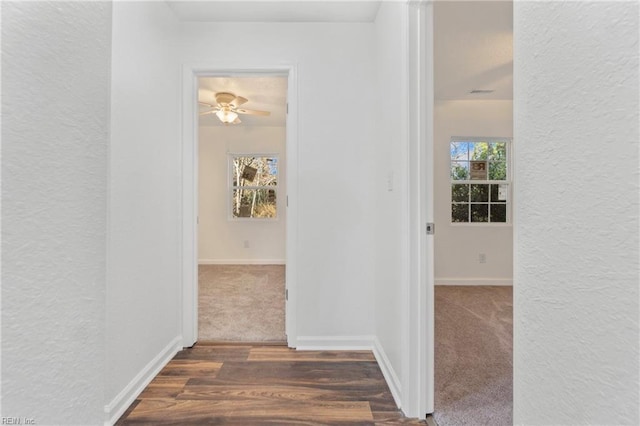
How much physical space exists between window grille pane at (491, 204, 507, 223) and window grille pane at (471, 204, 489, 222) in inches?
3.4

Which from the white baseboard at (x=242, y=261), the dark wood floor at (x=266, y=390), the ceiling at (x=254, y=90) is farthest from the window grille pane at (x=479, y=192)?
the white baseboard at (x=242, y=261)

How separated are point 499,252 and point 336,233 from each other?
301 cm

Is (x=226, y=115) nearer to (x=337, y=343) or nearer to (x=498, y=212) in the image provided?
(x=337, y=343)

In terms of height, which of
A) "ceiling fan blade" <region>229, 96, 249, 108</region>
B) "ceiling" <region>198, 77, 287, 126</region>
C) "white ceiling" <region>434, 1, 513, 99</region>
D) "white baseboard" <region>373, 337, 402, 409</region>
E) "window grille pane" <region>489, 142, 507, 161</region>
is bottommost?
"white baseboard" <region>373, 337, 402, 409</region>

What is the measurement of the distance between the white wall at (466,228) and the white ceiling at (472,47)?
0.92 feet

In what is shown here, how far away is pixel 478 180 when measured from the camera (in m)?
4.31

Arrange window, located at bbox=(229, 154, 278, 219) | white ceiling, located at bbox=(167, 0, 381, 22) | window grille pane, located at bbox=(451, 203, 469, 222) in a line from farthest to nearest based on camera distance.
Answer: window, located at bbox=(229, 154, 278, 219) → window grille pane, located at bbox=(451, 203, 469, 222) → white ceiling, located at bbox=(167, 0, 381, 22)

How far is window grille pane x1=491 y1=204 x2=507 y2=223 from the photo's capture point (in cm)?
430

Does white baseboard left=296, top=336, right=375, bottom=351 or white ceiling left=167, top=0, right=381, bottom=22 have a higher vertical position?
white ceiling left=167, top=0, right=381, bottom=22

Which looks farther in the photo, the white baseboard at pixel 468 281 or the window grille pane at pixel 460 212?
the window grille pane at pixel 460 212

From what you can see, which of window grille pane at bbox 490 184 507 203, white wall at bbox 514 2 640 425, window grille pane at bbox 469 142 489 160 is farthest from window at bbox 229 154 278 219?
white wall at bbox 514 2 640 425

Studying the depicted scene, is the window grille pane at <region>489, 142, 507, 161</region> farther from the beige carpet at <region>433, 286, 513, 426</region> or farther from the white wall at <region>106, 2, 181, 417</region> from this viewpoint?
the white wall at <region>106, 2, 181, 417</region>

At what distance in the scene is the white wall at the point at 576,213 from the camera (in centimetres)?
48

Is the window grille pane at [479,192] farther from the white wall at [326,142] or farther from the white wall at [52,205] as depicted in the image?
the white wall at [52,205]
